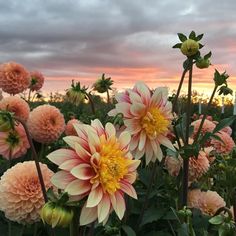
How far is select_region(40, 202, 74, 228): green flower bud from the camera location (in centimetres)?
102

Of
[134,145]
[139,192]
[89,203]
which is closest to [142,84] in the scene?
[134,145]

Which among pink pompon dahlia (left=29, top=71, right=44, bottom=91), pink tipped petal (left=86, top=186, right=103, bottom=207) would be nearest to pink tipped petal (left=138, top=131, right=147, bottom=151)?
pink tipped petal (left=86, top=186, right=103, bottom=207)

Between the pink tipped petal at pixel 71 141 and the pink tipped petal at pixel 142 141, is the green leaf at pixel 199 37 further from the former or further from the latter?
the pink tipped petal at pixel 71 141

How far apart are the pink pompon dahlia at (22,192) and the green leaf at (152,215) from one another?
0.33 meters

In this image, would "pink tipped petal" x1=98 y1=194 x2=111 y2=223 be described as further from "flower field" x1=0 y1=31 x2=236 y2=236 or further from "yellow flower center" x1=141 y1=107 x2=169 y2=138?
"yellow flower center" x1=141 y1=107 x2=169 y2=138

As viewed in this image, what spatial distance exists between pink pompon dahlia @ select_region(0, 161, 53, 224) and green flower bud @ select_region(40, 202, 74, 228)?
1.44 ft

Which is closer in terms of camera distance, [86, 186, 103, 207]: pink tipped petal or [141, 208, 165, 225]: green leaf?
[86, 186, 103, 207]: pink tipped petal

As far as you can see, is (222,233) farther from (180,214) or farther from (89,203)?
(89,203)

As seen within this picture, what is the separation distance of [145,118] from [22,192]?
39 cm

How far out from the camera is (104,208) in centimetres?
103

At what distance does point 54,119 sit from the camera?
1991 mm

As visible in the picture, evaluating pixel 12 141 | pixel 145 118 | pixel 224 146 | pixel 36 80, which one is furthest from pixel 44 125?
pixel 36 80

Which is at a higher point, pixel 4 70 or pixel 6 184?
pixel 4 70

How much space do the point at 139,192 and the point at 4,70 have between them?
1.34 m
